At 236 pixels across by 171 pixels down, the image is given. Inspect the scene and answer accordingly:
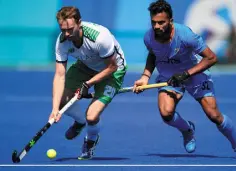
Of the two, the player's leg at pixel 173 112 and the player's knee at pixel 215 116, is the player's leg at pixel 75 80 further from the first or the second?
the player's knee at pixel 215 116

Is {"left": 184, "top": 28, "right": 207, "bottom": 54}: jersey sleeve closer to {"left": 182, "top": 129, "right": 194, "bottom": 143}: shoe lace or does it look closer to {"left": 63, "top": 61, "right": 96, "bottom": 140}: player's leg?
{"left": 182, "top": 129, "right": 194, "bottom": 143}: shoe lace

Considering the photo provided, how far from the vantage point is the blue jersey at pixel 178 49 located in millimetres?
8586

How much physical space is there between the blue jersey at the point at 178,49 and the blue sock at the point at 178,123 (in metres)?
0.43

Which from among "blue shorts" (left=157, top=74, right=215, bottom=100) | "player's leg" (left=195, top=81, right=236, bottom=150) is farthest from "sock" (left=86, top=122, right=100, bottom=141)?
"player's leg" (left=195, top=81, right=236, bottom=150)

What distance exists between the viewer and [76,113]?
9.31m

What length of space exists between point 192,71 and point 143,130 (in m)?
3.05

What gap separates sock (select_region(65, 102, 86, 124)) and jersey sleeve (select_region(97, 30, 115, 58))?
0.85m

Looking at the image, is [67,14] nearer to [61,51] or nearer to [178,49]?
[61,51]

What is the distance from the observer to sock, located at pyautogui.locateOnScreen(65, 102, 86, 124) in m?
9.21

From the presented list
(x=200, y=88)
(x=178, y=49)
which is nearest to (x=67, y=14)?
(x=178, y=49)

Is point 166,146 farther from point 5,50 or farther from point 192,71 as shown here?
point 5,50

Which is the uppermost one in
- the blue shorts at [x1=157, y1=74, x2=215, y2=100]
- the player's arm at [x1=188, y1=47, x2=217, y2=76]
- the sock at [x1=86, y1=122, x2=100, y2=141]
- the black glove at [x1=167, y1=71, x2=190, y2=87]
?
the player's arm at [x1=188, y1=47, x2=217, y2=76]

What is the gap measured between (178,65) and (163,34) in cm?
51

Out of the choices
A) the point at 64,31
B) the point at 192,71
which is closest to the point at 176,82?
the point at 192,71
